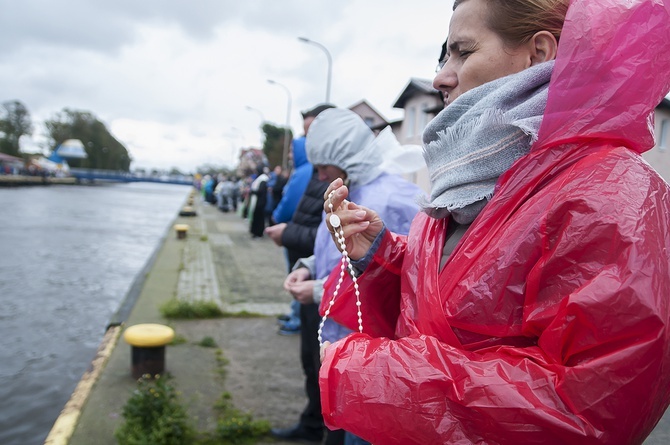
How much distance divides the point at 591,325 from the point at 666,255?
19 cm

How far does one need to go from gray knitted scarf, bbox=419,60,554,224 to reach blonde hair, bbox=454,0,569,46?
11 centimetres

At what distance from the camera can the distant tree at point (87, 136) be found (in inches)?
3634

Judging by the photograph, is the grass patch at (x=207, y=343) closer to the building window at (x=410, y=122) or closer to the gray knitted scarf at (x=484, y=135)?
the gray knitted scarf at (x=484, y=135)

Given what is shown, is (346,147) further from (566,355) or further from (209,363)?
(209,363)

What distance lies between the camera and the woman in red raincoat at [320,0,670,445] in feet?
3.11

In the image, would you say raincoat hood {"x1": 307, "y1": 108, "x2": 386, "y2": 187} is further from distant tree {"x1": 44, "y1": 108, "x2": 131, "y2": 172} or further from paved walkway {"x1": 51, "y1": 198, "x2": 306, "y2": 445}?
distant tree {"x1": 44, "y1": 108, "x2": 131, "y2": 172}

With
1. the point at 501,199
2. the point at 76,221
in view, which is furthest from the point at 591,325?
the point at 76,221

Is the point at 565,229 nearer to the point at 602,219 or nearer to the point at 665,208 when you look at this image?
the point at 602,219

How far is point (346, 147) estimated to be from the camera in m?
3.39

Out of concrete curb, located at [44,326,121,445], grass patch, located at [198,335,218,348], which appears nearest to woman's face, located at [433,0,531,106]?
concrete curb, located at [44,326,121,445]

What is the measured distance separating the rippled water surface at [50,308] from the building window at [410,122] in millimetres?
12589

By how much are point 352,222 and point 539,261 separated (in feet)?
2.06

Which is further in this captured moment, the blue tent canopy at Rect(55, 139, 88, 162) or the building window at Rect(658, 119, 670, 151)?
the blue tent canopy at Rect(55, 139, 88, 162)

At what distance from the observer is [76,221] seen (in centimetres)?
1956
